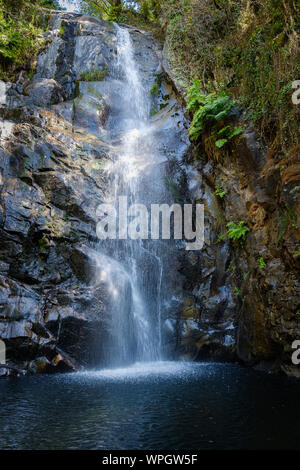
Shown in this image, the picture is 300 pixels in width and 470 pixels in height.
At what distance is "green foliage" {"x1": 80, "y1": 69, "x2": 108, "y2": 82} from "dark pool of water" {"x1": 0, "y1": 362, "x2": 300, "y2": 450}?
10.9 metres

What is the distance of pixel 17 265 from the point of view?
7.05m

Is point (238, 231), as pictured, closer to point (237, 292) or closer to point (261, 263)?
point (261, 263)

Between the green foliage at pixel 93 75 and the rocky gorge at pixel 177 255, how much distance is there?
2.89 m

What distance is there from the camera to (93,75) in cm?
1245

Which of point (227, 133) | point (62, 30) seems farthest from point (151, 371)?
point (62, 30)

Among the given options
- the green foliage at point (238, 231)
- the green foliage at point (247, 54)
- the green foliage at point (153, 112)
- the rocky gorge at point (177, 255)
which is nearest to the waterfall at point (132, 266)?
the rocky gorge at point (177, 255)

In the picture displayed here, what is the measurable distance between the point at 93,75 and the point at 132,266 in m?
8.53

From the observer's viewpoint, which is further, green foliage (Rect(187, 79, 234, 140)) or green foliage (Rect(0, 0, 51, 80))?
green foliage (Rect(0, 0, 51, 80))

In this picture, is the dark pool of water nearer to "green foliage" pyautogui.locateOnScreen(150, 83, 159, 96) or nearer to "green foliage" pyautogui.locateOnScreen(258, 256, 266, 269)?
"green foliage" pyautogui.locateOnScreen(258, 256, 266, 269)

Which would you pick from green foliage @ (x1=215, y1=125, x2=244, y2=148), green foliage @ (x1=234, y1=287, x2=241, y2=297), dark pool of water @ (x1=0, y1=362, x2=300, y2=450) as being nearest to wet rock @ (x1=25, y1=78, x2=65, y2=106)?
green foliage @ (x1=215, y1=125, x2=244, y2=148)

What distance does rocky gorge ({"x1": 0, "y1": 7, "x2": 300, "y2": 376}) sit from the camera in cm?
615

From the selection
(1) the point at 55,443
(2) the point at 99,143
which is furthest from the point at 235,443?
(2) the point at 99,143

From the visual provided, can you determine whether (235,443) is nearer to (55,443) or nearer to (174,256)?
(55,443)

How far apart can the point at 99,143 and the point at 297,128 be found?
607cm
